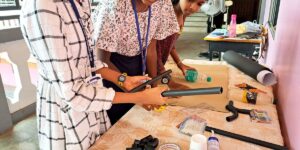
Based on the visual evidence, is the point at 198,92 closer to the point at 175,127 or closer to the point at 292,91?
the point at 175,127

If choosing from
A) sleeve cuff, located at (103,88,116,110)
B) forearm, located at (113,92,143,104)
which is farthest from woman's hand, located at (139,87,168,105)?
sleeve cuff, located at (103,88,116,110)

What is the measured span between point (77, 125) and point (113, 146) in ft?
0.48

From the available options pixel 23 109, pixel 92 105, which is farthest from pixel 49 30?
pixel 23 109

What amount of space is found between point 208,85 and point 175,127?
1.85ft

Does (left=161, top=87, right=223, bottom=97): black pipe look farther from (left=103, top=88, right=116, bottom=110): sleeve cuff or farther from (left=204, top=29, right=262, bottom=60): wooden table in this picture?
(left=204, top=29, right=262, bottom=60): wooden table

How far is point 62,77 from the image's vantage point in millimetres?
692

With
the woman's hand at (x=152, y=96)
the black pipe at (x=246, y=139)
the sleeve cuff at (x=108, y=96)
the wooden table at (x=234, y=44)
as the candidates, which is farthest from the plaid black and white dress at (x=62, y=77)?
the wooden table at (x=234, y=44)

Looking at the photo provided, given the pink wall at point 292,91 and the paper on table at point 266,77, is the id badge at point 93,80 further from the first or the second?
the paper on table at point 266,77

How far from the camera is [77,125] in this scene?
820 millimetres

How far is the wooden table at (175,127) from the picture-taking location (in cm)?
85

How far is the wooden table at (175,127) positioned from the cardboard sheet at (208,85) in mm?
49

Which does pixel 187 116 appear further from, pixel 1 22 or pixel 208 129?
pixel 1 22

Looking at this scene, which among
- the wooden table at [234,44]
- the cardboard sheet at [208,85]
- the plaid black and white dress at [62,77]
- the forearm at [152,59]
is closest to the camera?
the plaid black and white dress at [62,77]

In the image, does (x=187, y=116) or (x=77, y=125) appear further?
(x=187, y=116)
